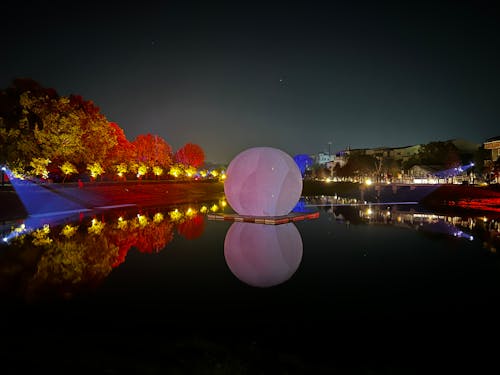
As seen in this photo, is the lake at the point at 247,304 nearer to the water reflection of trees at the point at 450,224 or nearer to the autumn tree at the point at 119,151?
the water reflection of trees at the point at 450,224

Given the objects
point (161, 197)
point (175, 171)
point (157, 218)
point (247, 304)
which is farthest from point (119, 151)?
point (247, 304)

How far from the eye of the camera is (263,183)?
19.0 metres

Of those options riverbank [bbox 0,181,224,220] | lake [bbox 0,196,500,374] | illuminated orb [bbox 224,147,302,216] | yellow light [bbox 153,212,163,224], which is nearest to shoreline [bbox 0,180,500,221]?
riverbank [bbox 0,181,224,220]

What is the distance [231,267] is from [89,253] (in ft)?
16.4

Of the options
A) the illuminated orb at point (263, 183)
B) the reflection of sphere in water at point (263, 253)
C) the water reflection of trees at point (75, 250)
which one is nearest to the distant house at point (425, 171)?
the illuminated orb at point (263, 183)

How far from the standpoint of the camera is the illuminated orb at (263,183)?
1905 centimetres

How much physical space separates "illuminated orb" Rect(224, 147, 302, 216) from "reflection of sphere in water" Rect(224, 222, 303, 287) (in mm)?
2183

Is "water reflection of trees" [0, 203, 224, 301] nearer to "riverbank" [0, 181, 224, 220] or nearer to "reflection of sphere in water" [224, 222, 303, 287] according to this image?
"reflection of sphere in water" [224, 222, 303, 287]

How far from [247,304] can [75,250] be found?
7578 millimetres

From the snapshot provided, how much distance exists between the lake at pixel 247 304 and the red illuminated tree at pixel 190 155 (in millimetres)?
74359

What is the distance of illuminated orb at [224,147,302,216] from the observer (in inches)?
750

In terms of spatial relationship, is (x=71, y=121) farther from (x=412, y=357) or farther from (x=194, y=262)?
(x=412, y=357)

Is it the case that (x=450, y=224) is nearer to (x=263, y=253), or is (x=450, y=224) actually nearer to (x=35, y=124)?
(x=263, y=253)

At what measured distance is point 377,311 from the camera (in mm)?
6781
